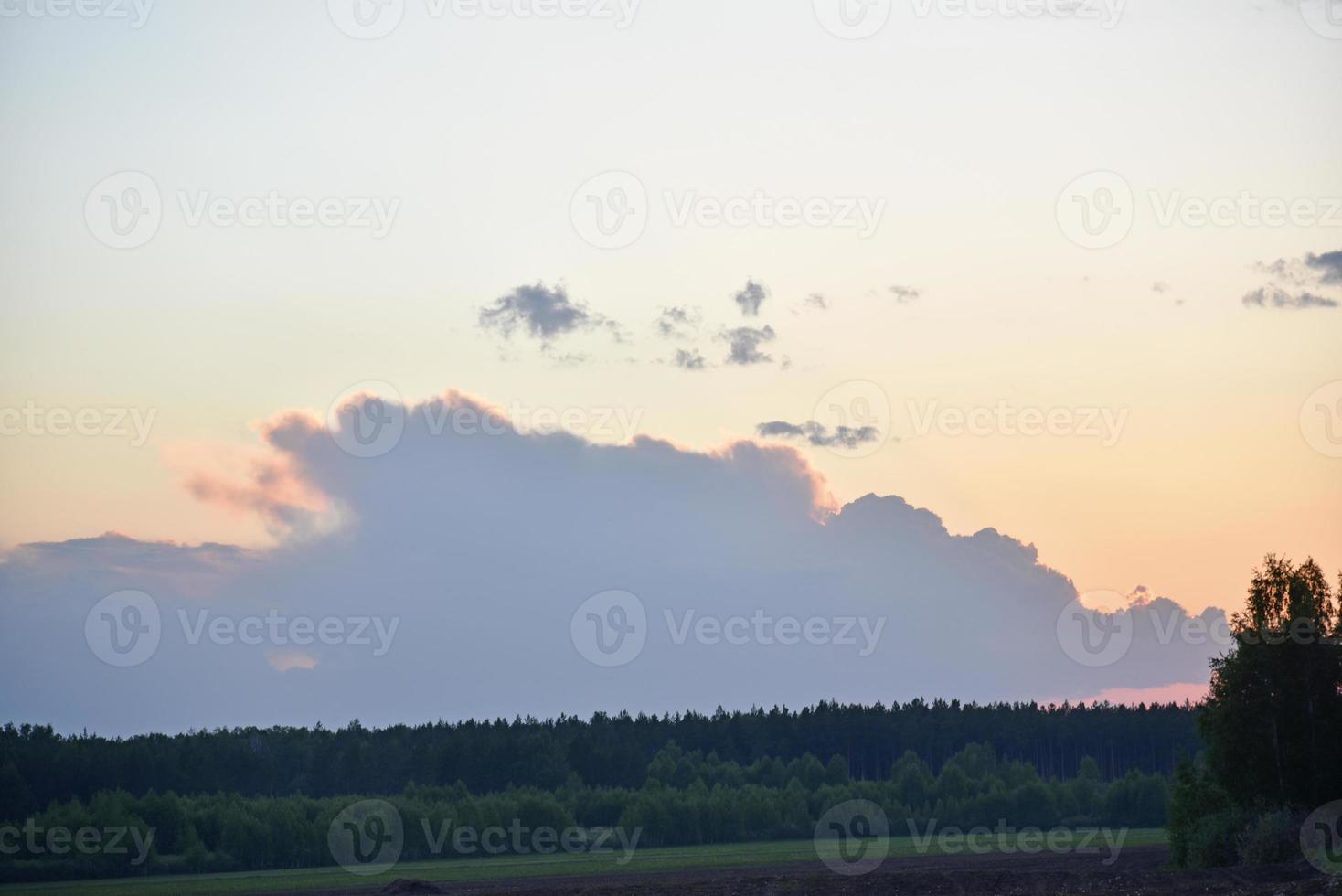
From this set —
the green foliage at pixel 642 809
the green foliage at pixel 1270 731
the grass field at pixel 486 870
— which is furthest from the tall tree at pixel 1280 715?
the green foliage at pixel 642 809

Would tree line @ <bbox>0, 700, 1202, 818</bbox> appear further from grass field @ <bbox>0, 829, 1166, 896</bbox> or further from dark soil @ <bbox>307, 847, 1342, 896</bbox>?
dark soil @ <bbox>307, 847, 1342, 896</bbox>

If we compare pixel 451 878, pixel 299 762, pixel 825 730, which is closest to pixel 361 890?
pixel 451 878

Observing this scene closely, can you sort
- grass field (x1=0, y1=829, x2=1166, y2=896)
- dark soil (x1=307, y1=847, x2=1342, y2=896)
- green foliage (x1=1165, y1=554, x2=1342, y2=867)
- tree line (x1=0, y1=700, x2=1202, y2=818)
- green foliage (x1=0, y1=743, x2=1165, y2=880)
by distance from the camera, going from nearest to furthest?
dark soil (x1=307, y1=847, x2=1342, y2=896)
green foliage (x1=1165, y1=554, x2=1342, y2=867)
grass field (x1=0, y1=829, x2=1166, y2=896)
green foliage (x1=0, y1=743, x2=1165, y2=880)
tree line (x1=0, y1=700, x2=1202, y2=818)

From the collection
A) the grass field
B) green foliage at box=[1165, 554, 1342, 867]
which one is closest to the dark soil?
green foliage at box=[1165, 554, 1342, 867]

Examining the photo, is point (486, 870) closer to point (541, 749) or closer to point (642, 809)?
point (642, 809)

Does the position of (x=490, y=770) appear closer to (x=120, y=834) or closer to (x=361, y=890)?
(x=120, y=834)

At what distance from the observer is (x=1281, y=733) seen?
168 ft

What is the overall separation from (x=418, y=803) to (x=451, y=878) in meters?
48.1

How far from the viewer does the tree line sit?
5251 inches

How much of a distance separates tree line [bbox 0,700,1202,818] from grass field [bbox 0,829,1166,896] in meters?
34.1

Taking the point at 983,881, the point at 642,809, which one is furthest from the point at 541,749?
the point at 983,881

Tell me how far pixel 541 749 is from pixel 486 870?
67883mm

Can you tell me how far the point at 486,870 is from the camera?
8462cm

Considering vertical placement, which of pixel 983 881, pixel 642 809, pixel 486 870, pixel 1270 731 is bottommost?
pixel 486 870
